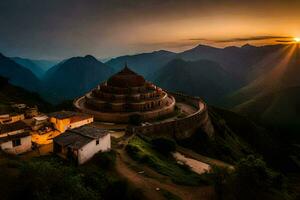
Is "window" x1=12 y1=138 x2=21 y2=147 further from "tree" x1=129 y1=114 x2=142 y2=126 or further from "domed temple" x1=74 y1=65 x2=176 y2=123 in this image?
"tree" x1=129 y1=114 x2=142 y2=126

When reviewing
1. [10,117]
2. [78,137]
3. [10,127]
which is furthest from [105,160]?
[10,117]

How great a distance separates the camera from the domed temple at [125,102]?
127 ft

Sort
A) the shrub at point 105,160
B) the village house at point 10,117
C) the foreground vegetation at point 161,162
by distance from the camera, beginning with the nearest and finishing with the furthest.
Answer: the foreground vegetation at point 161,162 < the shrub at point 105,160 < the village house at point 10,117

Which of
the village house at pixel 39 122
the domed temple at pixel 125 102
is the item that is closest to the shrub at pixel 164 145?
the domed temple at pixel 125 102

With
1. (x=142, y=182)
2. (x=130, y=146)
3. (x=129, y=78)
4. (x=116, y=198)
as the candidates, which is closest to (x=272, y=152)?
(x=129, y=78)

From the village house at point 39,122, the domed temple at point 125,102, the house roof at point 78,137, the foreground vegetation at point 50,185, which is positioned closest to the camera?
the foreground vegetation at point 50,185

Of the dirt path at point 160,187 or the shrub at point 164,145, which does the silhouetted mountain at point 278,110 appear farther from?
the dirt path at point 160,187

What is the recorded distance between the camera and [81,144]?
21.0 metres

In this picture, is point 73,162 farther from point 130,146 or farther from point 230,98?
point 230,98

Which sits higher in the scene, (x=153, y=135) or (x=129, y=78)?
(x=129, y=78)

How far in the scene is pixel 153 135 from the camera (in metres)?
33.5

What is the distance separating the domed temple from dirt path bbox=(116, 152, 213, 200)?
18390 millimetres

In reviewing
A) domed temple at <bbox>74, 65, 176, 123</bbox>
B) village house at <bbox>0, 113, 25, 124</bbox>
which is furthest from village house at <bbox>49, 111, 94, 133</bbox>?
domed temple at <bbox>74, 65, 176, 123</bbox>

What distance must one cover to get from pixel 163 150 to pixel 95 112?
15054 millimetres
